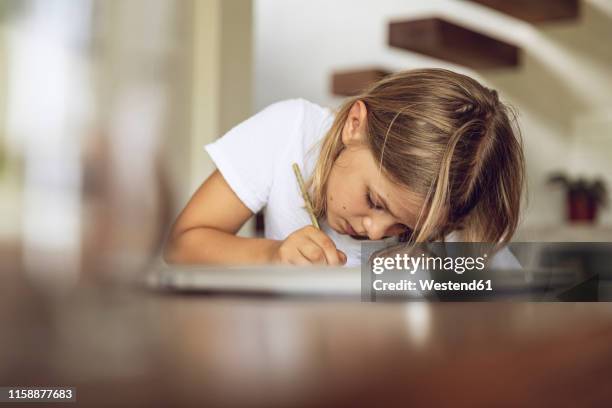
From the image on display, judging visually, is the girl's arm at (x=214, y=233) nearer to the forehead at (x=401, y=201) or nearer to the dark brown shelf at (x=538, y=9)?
the forehead at (x=401, y=201)

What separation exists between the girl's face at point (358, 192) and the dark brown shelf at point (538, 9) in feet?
0.78

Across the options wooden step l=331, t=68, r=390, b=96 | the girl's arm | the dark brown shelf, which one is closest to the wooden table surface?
the girl's arm

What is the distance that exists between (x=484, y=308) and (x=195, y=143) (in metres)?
0.20

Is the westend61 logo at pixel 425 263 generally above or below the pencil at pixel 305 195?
below

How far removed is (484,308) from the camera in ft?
1.31

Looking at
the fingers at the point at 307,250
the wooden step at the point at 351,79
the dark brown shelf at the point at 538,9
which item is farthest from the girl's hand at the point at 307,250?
the dark brown shelf at the point at 538,9

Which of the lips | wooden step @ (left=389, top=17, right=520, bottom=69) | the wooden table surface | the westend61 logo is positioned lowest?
the wooden table surface

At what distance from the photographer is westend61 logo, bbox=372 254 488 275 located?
1.25 feet

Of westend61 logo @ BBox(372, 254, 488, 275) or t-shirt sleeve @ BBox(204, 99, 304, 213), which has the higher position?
t-shirt sleeve @ BBox(204, 99, 304, 213)

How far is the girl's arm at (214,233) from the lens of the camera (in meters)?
0.40

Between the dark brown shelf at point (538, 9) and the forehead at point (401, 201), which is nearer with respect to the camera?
the forehead at point (401, 201)

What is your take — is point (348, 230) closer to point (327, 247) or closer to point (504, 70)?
point (327, 247)

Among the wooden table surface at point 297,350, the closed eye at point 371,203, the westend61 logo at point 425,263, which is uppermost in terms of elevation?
the closed eye at point 371,203

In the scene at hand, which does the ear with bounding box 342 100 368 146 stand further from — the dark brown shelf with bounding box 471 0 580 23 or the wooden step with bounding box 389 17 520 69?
the dark brown shelf with bounding box 471 0 580 23
